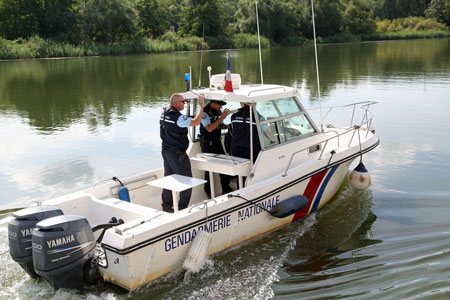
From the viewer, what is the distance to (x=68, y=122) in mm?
14000

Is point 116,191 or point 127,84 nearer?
point 116,191

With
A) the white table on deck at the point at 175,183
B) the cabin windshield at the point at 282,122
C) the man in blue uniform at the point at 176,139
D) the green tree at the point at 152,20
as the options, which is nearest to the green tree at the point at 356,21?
the green tree at the point at 152,20

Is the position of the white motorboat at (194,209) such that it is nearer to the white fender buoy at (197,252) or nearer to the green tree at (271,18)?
the white fender buoy at (197,252)

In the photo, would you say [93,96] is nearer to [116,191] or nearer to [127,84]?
[127,84]

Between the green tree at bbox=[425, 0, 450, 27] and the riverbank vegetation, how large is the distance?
4.8 inches

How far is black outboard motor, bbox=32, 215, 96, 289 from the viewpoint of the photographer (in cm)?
453

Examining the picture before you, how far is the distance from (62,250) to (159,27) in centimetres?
5211

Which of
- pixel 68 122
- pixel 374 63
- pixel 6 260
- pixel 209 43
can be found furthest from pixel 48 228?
pixel 209 43

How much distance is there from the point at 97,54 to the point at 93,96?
23.2 m

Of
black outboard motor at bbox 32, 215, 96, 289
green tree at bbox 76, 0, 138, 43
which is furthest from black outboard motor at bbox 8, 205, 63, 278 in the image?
green tree at bbox 76, 0, 138, 43

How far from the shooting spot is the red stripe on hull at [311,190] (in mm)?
6602

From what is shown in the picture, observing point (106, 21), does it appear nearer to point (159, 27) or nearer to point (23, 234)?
point (159, 27)

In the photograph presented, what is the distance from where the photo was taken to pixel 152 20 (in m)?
54.1

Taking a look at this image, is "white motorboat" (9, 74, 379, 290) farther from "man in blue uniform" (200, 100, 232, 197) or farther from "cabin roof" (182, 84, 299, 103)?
"man in blue uniform" (200, 100, 232, 197)
